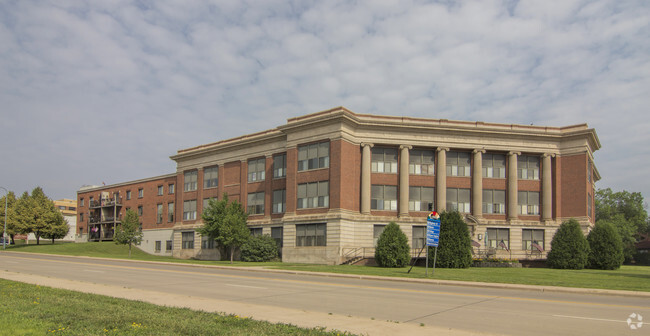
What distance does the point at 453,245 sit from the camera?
3781 centimetres

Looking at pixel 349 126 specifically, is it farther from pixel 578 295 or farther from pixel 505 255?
pixel 578 295

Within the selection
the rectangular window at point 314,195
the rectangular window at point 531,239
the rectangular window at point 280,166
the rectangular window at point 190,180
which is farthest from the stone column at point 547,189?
the rectangular window at point 190,180

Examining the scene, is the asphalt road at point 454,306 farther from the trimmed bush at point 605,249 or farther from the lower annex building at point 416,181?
the trimmed bush at point 605,249

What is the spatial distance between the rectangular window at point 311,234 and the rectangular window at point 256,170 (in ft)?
30.0

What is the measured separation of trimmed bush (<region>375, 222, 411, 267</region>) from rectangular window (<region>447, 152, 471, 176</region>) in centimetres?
1158

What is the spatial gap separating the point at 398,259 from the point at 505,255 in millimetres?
13334

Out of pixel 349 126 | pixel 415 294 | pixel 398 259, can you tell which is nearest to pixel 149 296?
pixel 415 294

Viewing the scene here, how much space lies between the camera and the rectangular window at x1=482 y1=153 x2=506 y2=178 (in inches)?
1892

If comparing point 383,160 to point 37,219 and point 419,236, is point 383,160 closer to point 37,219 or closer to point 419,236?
point 419,236

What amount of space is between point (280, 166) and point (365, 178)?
993 cm

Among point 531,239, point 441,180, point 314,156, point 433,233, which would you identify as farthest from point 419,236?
point 433,233

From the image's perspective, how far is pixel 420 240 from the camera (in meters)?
45.6

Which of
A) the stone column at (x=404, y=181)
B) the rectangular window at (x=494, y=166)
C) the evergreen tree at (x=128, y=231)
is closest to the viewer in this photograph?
the stone column at (x=404, y=181)

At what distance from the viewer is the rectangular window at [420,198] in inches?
1839
